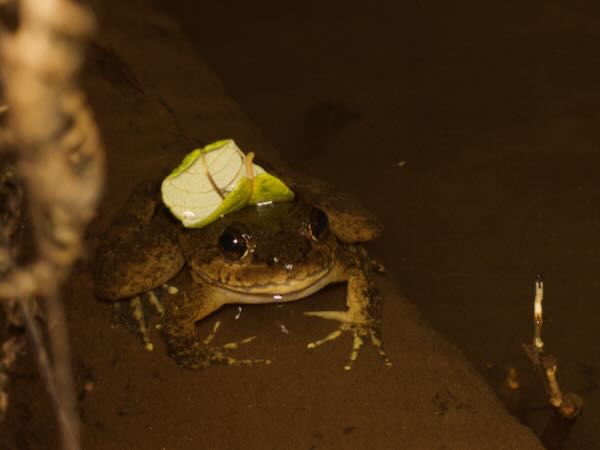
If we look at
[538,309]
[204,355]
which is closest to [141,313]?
[204,355]

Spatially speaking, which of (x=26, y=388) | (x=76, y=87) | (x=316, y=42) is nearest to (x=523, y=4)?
(x=316, y=42)

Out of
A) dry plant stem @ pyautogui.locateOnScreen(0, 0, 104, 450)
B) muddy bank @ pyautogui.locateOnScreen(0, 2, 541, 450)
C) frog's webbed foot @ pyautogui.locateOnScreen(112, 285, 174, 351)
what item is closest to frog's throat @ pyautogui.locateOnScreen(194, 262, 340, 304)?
muddy bank @ pyautogui.locateOnScreen(0, 2, 541, 450)

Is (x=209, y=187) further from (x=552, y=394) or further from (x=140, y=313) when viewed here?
(x=552, y=394)

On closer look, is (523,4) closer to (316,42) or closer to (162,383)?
(316,42)

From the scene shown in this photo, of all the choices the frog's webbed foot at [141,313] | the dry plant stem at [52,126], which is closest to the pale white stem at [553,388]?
the frog's webbed foot at [141,313]

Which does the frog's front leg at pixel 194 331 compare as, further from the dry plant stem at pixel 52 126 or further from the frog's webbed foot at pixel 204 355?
the dry plant stem at pixel 52 126

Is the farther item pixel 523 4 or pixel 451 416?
pixel 523 4
